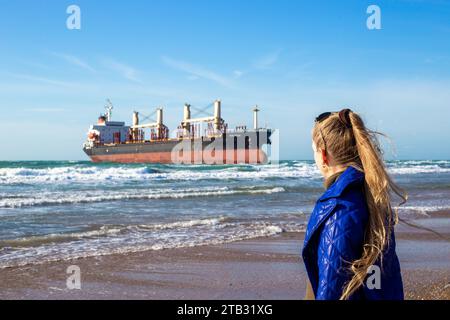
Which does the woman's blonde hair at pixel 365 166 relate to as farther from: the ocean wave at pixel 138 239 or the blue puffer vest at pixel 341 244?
the ocean wave at pixel 138 239

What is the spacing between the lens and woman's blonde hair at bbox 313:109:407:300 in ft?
5.27

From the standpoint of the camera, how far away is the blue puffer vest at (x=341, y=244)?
5.14 feet

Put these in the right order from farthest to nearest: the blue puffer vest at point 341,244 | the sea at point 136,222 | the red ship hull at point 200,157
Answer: the red ship hull at point 200,157 < the sea at point 136,222 < the blue puffer vest at point 341,244

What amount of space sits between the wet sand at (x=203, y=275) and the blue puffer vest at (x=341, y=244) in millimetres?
2494

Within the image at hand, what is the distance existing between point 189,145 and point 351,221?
48.8 metres

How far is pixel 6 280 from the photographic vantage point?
4.69 m

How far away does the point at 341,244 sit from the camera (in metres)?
1.56

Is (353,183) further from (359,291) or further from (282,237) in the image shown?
(282,237)

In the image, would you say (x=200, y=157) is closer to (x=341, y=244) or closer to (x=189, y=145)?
(x=189, y=145)

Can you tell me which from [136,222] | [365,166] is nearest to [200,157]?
[136,222]

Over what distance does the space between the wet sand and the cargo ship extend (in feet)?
135

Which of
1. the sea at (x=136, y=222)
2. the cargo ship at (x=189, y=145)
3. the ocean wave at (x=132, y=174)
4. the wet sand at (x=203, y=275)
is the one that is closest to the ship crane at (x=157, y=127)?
the cargo ship at (x=189, y=145)

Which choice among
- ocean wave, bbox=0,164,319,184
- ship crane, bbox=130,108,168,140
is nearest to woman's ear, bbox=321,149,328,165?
ocean wave, bbox=0,164,319,184
